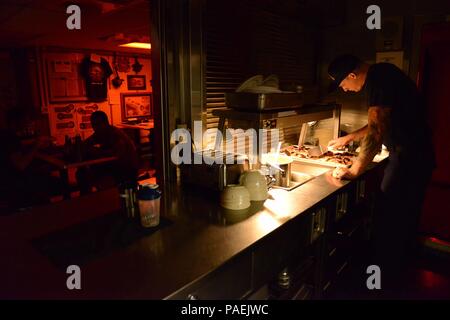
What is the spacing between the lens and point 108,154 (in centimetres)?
407

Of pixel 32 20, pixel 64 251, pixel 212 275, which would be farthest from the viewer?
pixel 32 20

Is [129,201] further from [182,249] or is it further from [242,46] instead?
[242,46]

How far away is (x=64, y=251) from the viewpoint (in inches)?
56.0

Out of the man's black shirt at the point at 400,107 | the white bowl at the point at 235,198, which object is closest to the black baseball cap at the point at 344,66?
the man's black shirt at the point at 400,107

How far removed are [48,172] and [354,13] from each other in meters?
3.99

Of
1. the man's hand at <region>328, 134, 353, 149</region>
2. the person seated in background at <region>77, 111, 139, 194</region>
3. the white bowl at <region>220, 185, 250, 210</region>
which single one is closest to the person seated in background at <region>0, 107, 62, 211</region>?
the person seated in background at <region>77, 111, 139, 194</region>

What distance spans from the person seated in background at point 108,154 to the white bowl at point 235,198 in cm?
224

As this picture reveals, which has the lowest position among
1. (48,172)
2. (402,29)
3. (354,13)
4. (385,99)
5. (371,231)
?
(371,231)

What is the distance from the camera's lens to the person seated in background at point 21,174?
3.55 metres

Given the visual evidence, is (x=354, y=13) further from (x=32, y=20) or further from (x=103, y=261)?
(x=32, y=20)

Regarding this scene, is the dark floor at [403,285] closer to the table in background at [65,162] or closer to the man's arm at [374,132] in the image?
the man's arm at [374,132]

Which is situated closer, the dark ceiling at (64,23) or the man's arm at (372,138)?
the man's arm at (372,138)
